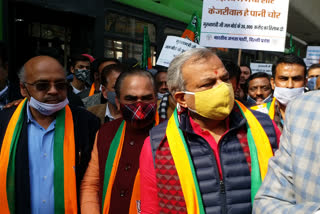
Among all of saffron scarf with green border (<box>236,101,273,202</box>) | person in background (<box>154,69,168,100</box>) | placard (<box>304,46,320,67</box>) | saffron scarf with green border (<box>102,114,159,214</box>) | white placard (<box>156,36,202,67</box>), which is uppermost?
placard (<box>304,46,320,67</box>)

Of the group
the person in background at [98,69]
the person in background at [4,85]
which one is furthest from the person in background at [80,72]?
the person in background at [4,85]

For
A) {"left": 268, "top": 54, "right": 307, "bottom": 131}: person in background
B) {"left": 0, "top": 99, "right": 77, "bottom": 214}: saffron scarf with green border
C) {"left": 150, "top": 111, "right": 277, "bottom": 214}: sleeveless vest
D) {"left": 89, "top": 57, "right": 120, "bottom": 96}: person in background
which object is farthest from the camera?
{"left": 89, "top": 57, "right": 120, "bottom": 96}: person in background

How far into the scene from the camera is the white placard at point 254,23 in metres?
4.30

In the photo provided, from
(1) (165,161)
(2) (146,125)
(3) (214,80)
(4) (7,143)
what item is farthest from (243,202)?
(4) (7,143)

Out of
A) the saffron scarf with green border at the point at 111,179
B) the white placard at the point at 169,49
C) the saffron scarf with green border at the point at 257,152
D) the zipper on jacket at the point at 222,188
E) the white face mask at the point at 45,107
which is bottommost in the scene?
the saffron scarf with green border at the point at 111,179

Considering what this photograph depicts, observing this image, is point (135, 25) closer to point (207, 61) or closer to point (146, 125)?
point (146, 125)

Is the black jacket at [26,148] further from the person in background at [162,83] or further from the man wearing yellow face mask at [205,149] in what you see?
the person in background at [162,83]

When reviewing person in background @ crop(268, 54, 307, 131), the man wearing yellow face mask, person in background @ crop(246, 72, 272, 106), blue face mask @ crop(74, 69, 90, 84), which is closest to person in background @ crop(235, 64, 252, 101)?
person in background @ crop(246, 72, 272, 106)

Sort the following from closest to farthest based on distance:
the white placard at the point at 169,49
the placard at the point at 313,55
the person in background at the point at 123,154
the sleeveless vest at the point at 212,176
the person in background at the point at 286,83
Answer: the sleeveless vest at the point at 212,176, the person in background at the point at 123,154, the person in background at the point at 286,83, the white placard at the point at 169,49, the placard at the point at 313,55

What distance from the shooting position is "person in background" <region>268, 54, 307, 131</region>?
3145mm

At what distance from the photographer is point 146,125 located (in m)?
2.26

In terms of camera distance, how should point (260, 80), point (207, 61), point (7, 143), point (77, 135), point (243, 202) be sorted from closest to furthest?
point (243, 202) → point (207, 61) → point (7, 143) → point (77, 135) → point (260, 80)

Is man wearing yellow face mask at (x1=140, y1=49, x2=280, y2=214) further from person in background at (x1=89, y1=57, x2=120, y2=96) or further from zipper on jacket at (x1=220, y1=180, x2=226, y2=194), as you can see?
person in background at (x1=89, y1=57, x2=120, y2=96)

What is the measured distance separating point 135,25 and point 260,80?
3.03 metres
